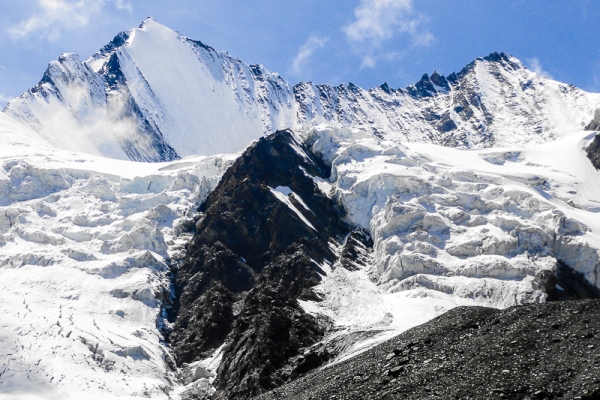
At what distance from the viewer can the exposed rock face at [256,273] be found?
→ 121000 millimetres

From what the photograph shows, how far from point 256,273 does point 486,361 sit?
104 meters

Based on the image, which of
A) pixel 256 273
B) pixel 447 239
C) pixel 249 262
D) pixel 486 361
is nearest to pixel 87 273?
pixel 256 273

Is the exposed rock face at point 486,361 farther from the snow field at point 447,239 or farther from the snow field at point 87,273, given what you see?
the snow field at point 87,273

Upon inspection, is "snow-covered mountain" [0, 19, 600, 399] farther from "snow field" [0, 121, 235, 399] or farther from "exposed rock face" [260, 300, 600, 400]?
"exposed rock face" [260, 300, 600, 400]

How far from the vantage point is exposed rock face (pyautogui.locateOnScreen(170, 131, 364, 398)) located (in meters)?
121

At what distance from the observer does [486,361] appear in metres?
61.8

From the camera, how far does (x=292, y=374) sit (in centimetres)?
11462

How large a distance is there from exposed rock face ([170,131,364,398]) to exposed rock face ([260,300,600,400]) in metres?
39.9

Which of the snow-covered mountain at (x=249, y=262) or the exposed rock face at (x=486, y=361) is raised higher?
the snow-covered mountain at (x=249, y=262)

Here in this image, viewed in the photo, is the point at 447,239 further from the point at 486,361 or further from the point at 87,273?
the point at 486,361

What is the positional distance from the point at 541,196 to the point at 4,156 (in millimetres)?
132963

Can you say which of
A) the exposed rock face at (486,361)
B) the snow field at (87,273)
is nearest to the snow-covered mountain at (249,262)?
the snow field at (87,273)

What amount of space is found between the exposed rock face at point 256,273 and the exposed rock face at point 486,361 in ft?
131

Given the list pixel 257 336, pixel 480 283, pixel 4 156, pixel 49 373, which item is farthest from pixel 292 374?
pixel 4 156
